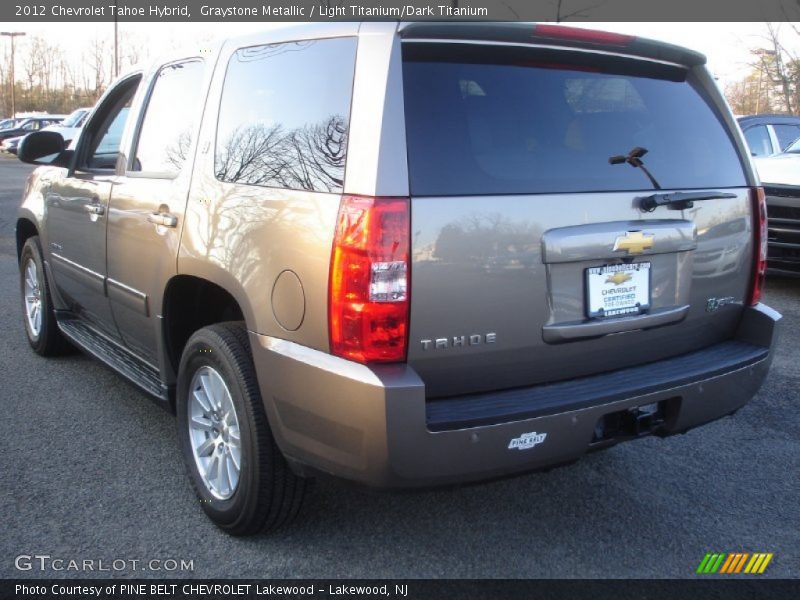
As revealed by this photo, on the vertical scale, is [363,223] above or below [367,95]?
below

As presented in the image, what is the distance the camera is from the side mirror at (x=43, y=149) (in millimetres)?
4684

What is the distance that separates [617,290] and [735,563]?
1.15 meters

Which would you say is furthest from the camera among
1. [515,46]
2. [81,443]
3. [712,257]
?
[81,443]

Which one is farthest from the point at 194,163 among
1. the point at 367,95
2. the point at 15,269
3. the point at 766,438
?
the point at 15,269

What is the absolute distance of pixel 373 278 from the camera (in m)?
2.46

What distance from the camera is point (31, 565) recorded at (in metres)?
2.89

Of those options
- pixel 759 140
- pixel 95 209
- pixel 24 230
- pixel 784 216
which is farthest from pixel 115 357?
pixel 759 140

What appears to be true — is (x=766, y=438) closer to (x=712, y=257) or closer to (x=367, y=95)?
Result: (x=712, y=257)

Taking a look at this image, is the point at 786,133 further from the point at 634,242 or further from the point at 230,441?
the point at 230,441

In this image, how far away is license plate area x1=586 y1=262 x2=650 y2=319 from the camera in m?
2.80

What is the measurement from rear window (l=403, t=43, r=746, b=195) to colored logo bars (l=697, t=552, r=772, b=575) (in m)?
1.43

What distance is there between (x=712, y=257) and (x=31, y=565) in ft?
9.24

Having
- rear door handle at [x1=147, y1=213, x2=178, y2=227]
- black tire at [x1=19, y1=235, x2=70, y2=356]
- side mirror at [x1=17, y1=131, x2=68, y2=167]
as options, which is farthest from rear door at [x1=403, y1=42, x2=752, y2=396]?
black tire at [x1=19, y1=235, x2=70, y2=356]

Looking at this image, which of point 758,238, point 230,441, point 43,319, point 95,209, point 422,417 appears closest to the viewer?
point 422,417
